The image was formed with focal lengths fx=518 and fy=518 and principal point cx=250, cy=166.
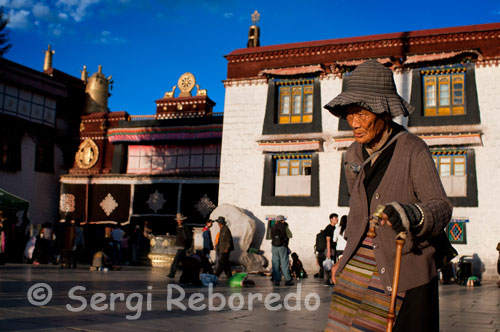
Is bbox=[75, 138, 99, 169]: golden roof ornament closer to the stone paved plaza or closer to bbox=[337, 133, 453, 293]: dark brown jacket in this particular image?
the stone paved plaza

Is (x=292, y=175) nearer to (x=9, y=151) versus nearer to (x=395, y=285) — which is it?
A: (x=9, y=151)

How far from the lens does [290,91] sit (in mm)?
20562

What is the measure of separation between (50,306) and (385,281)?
5136 millimetres

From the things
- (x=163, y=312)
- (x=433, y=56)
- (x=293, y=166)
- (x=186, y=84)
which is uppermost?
(x=186, y=84)

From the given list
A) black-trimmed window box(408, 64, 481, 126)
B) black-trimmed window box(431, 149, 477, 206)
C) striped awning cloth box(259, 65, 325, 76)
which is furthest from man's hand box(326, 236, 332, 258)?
striped awning cloth box(259, 65, 325, 76)

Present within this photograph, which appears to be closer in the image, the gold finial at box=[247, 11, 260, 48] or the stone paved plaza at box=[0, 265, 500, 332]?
the stone paved plaza at box=[0, 265, 500, 332]

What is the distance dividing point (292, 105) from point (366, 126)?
17965mm

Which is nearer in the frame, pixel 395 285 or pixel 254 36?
pixel 395 285

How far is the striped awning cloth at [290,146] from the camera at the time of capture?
63.7 ft

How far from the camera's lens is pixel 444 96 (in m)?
18.5

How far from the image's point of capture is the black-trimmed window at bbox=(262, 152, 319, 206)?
19.4 m

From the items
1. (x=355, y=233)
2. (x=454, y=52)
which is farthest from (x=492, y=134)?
(x=355, y=233)

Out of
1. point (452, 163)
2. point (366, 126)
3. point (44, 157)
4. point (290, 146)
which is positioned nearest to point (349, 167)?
point (366, 126)

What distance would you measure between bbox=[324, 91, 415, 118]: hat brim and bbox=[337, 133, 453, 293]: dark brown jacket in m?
0.15
